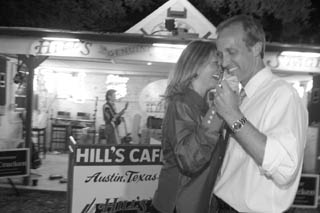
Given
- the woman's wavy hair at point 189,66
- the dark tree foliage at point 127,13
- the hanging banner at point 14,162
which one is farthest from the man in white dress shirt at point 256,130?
the dark tree foliage at point 127,13

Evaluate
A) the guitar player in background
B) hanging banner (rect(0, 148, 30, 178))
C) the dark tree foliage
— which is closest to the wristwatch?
hanging banner (rect(0, 148, 30, 178))

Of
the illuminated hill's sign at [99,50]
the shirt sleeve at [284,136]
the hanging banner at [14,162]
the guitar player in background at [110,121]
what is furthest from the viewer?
the guitar player in background at [110,121]

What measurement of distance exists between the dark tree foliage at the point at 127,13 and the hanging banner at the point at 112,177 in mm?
11677

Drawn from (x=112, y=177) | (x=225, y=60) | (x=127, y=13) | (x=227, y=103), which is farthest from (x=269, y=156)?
(x=127, y=13)

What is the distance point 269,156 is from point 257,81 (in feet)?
1.55

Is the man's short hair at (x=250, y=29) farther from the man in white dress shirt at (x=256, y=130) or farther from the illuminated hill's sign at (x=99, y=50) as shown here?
the illuminated hill's sign at (x=99, y=50)

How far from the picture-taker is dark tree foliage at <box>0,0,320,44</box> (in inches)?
568

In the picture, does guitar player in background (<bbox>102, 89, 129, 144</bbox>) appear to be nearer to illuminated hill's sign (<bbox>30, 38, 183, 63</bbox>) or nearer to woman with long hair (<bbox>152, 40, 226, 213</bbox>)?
illuminated hill's sign (<bbox>30, 38, 183, 63</bbox>)

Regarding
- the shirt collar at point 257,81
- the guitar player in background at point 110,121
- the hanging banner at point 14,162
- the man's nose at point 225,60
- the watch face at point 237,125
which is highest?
the man's nose at point 225,60

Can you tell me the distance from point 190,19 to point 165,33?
0.73 meters

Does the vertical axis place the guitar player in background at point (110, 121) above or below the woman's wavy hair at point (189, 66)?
below

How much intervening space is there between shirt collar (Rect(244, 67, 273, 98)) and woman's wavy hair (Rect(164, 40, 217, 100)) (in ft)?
1.07

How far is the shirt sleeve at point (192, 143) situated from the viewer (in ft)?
5.60

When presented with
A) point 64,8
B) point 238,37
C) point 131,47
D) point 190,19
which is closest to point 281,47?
point 190,19
